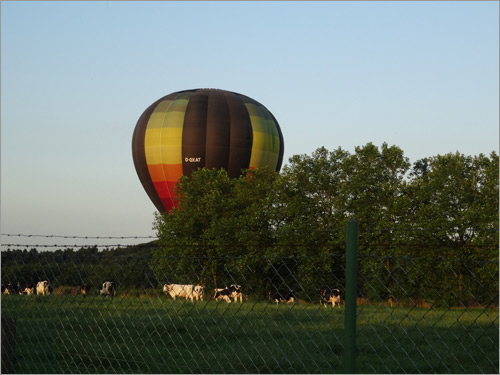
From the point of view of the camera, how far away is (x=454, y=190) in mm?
39812

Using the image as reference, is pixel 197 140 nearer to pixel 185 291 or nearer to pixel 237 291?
pixel 237 291

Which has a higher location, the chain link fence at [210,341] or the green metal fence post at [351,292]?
the green metal fence post at [351,292]

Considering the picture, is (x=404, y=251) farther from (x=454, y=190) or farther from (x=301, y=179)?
(x=301, y=179)

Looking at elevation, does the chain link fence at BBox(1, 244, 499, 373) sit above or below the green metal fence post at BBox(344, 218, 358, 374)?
below

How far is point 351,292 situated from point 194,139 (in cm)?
5304

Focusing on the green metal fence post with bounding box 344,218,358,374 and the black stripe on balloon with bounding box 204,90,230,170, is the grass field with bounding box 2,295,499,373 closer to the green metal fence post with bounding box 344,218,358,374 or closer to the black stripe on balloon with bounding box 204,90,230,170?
the green metal fence post with bounding box 344,218,358,374

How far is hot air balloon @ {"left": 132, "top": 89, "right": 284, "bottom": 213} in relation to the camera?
58.1 metres

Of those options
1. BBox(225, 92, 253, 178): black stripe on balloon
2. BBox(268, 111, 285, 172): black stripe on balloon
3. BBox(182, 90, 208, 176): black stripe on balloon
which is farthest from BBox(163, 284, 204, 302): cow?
BBox(268, 111, 285, 172): black stripe on balloon

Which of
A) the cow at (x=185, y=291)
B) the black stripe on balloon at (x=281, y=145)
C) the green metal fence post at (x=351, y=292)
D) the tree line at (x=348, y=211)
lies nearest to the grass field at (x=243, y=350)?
the cow at (x=185, y=291)

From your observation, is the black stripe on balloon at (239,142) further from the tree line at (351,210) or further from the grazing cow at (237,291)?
the grazing cow at (237,291)

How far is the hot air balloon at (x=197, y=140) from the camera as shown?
58094 mm

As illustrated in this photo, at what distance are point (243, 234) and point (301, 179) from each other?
627 centimetres

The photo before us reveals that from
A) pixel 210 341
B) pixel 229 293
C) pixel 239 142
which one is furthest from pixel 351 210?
pixel 229 293

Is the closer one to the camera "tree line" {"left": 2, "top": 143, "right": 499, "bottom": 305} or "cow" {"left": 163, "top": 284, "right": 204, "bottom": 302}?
"cow" {"left": 163, "top": 284, "right": 204, "bottom": 302}
